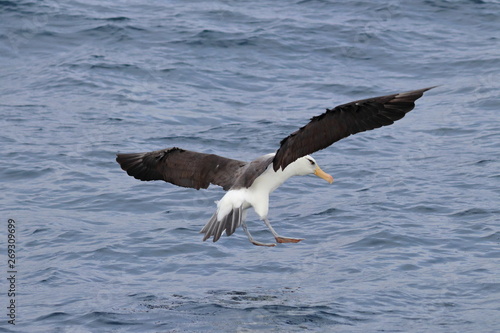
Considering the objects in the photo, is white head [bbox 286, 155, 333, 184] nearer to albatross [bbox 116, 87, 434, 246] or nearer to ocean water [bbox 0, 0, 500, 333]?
albatross [bbox 116, 87, 434, 246]

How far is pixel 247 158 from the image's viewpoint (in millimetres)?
14758

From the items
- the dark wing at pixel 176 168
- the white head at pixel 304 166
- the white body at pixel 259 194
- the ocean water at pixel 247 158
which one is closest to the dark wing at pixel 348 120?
the white body at pixel 259 194

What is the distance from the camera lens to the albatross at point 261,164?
8977 mm

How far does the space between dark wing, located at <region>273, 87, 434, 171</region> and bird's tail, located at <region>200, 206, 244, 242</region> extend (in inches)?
35.6

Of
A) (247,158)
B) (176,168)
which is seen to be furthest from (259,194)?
(247,158)

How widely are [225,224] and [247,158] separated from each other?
16.1 feet

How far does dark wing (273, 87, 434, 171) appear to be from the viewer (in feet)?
29.2

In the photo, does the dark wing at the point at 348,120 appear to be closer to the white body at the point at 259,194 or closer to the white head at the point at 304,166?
the white body at the point at 259,194

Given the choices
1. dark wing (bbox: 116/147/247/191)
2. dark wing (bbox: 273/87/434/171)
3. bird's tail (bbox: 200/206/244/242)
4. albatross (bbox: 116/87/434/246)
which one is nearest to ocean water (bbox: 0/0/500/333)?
bird's tail (bbox: 200/206/244/242)

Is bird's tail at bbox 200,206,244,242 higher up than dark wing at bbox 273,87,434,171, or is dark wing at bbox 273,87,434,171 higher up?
dark wing at bbox 273,87,434,171

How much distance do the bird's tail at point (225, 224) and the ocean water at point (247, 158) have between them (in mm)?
700

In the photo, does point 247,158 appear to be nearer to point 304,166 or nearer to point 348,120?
point 304,166

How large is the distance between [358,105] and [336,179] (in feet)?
16.9

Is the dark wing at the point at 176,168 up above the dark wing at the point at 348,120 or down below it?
below
